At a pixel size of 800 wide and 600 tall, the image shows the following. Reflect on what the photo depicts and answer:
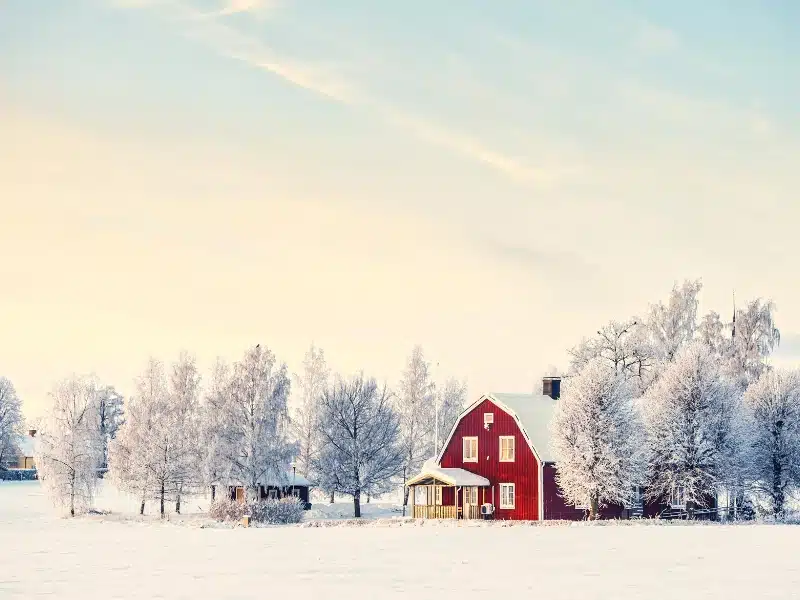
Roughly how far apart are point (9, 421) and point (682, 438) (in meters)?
94.4

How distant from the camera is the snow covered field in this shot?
85.5ft

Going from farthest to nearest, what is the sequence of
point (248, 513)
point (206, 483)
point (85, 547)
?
point (206, 483)
point (248, 513)
point (85, 547)

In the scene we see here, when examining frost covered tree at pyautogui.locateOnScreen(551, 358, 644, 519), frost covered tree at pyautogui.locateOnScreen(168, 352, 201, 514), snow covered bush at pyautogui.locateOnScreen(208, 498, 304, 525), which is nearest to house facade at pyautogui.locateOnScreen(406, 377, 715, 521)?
frost covered tree at pyautogui.locateOnScreen(551, 358, 644, 519)

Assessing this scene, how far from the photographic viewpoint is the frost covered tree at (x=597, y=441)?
6172 centimetres

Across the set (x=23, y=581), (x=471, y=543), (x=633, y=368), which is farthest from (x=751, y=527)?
(x=23, y=581)

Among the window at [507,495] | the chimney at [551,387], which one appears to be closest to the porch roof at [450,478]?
the window at [507,495]

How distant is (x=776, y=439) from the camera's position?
68.9m

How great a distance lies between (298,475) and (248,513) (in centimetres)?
1479

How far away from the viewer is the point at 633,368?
283 ft

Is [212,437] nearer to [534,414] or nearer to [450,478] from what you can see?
[450,478]

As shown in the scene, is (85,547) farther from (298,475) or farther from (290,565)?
(298,475)

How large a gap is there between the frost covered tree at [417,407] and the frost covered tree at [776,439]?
37.2 m

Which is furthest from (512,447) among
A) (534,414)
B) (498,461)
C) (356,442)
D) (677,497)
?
(356,442)

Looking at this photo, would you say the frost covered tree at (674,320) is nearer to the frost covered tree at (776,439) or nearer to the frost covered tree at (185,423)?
the frost covered tree at (776,439)
